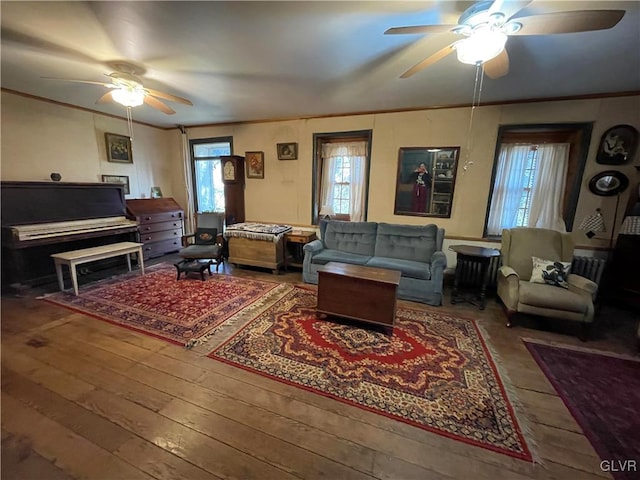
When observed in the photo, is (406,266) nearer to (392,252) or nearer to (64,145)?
(392,252)

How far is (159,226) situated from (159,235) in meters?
0.17

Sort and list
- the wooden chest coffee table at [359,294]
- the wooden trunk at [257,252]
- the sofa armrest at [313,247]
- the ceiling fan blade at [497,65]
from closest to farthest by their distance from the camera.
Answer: the ceiling fan blade at [497,65] < the wooden chest coffee table at [359,294] < the sofa armrest at [313,247] < the wooden trunk at [257,252]

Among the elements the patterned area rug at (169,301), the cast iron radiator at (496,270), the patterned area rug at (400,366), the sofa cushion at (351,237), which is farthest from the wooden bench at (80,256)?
the cast iron radiator at (496,270)

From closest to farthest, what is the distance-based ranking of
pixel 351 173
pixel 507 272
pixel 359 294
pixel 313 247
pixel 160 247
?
pixel 359 294, pixel 507 272, pixel 313 247, pixel 351 173, pixel 160 247

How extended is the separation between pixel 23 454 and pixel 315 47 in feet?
10.7

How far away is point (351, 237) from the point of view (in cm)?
401

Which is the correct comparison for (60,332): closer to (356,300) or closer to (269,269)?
(269,269)

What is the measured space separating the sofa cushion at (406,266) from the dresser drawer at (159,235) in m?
3.95

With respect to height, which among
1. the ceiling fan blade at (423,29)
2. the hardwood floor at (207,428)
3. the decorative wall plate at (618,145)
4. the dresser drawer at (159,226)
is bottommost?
the hardwood floor at (207,428)

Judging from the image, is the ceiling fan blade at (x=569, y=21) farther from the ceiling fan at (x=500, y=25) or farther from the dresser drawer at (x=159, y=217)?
the dresser drawer at (x=159, y=217)

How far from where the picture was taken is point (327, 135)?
14.3ft

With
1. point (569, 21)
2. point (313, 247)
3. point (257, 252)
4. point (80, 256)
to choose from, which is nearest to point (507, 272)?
point (569, 21)

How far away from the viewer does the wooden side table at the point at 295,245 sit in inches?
169

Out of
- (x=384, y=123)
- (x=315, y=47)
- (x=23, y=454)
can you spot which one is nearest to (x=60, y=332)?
(x=23, y=454)
